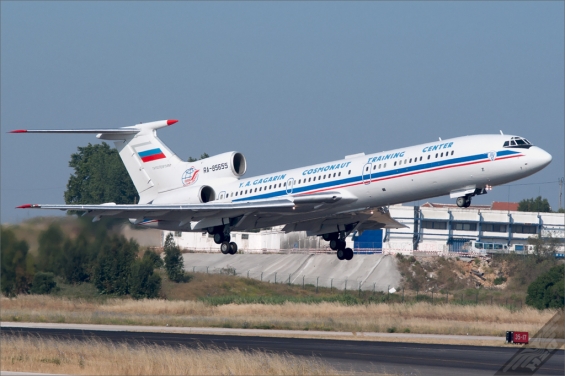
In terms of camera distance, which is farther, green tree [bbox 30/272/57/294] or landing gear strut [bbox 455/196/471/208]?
green tree [bbox 30/272/57/294]

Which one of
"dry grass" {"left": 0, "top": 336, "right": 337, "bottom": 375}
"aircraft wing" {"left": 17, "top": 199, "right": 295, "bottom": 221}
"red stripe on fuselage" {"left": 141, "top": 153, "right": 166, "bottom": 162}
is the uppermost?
"red stripe on fuselage" {"left": 141, "top": 153, "right": 166, "bottom": 162}

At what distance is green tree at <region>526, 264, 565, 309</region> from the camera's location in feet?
127

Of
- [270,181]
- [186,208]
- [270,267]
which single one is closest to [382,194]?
[270,181]

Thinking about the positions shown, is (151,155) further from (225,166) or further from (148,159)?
(225,166)

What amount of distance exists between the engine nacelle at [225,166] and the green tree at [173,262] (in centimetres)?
1099

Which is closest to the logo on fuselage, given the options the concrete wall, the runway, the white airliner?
the white airliner

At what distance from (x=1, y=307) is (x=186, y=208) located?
11.3 meters

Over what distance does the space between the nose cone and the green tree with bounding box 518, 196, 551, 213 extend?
278ft

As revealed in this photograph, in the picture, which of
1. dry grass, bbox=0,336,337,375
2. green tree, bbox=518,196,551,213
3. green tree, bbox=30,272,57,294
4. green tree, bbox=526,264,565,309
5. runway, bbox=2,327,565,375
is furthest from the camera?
green tree, bbox=518,196,551,213

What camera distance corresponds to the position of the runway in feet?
64.0

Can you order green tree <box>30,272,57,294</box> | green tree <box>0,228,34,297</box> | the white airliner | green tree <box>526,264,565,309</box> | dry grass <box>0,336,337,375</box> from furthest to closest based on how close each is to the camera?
1. green tree <box>526,264,565,309</box>
2. green tree <box>30,272,57,294</box>
3. green tree <box>0,228,34,297</box>
4. the white airliner
5. dry grass <box>0,336,337,375</box>

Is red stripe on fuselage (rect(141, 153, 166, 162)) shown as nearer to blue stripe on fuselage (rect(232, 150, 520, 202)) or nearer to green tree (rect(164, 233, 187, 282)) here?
blue stripe on fuselage (rect(232, 150, 520, 202))

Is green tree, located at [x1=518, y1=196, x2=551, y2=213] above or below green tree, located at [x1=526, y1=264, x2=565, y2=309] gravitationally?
above

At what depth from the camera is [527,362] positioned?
2114cm
